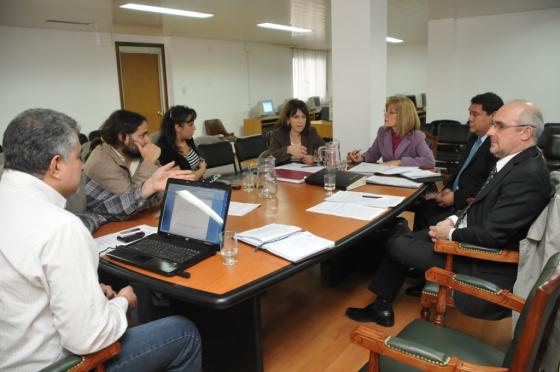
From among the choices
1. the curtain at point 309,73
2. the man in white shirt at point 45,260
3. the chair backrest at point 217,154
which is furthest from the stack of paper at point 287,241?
the curtain at point 309,73

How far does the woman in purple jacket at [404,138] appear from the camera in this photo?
3383 mm

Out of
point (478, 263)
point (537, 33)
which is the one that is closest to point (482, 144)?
point (478, 263)

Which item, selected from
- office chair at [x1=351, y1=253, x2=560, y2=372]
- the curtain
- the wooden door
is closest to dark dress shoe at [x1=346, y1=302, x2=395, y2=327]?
office chair at [x1=351, y1=253, x2=560, y2=372]

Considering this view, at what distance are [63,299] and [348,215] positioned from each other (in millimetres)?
1348

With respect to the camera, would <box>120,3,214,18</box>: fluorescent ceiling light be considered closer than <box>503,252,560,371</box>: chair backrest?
No

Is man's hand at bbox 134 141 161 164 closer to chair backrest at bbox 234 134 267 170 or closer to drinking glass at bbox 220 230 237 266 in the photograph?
drinking glass at bbox 220 230 237 266

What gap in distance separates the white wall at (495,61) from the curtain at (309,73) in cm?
538

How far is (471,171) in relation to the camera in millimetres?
2941

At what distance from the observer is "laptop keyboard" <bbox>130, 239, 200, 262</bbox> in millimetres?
1645

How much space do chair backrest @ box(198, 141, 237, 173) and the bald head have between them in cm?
261

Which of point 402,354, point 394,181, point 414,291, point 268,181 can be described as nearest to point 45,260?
point 402,354

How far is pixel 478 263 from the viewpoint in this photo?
202 cm

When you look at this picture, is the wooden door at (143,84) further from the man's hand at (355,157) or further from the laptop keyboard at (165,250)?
the laptop keyboard at (165,250)

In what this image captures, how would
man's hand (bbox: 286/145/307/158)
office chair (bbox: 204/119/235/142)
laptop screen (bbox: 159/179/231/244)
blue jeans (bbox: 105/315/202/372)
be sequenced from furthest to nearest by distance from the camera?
office chair (bbox: 204/119/235/142) < man's hand (bbox: 286/145/307/158) < laptop screen (bbox: 159/179/231/244) < blue jeans (bbox: 105/315/202/372)
